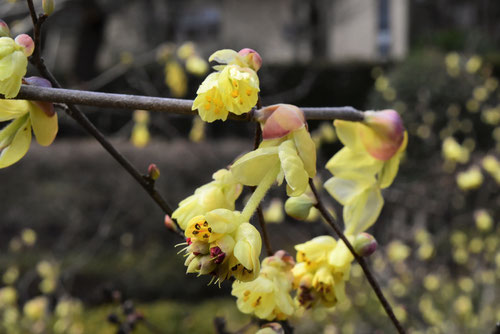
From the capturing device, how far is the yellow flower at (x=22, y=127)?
1.79 feet

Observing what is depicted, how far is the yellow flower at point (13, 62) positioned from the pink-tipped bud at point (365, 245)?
44 centimetres

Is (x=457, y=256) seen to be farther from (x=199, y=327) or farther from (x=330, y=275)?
(x=330, y=275)

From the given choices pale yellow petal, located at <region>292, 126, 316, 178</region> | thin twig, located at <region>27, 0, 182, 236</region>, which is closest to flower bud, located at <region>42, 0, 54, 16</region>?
thin twig, located at <region>27, 0, 182, 236</region>

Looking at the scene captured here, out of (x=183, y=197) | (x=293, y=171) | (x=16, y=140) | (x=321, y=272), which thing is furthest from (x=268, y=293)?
(x=183, y=197)

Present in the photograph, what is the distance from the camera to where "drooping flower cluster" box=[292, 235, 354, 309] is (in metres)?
0.63

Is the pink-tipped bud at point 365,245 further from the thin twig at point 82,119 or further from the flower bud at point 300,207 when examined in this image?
the thin twig at point 82,119

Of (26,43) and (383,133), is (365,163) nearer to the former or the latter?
(383,133)

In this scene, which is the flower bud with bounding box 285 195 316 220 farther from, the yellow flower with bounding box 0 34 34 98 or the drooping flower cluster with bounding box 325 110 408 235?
the yellow flower with bounding box 0 34 34 98

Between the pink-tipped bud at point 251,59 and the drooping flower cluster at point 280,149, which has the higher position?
the pink-tipped bud at point 251,59

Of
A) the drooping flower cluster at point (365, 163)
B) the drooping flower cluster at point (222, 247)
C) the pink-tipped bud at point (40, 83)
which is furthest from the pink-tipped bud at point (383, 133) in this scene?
the pink-tipped bud at point (40, 83)

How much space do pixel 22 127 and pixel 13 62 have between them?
11cm

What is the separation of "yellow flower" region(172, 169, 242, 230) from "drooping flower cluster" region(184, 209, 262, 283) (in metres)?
0.05

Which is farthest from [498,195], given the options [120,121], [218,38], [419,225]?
[218,38]

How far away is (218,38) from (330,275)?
41.0 feet
